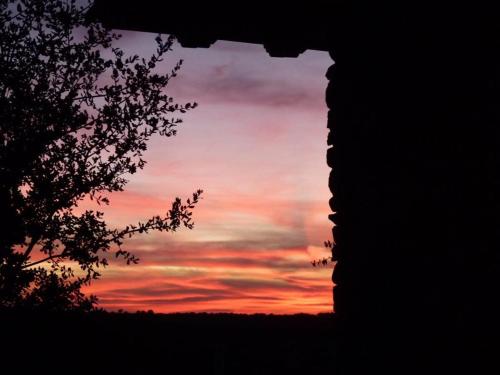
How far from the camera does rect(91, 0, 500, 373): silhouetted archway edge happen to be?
13.3ft

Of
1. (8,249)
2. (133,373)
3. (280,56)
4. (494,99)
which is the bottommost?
(133,373)

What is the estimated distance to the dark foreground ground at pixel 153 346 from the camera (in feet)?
26.4

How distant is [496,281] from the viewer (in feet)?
12.8

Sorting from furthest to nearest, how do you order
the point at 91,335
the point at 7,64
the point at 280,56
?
the point at 91,335, the point at 7,64, the point at 280,56

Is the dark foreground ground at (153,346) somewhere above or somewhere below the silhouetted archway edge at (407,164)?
below

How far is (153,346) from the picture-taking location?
443 inches

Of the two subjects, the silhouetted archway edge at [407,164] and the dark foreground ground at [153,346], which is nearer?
the silhouetted archway edge at [407,164]

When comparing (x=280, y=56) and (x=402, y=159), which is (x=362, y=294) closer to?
(x=402, y=159)

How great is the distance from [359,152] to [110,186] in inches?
144

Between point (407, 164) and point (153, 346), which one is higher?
point (407, 164)

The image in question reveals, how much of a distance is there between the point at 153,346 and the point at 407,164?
772cm

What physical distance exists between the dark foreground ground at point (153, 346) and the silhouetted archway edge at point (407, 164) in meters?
2.93

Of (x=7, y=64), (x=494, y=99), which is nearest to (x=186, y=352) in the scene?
(x=7, y=64)

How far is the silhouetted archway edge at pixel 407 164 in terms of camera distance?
4.04m
